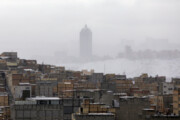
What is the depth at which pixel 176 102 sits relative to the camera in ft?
412

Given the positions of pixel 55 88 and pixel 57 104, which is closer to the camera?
pixel 57 104

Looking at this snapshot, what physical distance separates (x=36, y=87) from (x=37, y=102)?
53769 millimetres

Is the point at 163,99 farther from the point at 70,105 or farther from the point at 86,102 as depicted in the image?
the point at 86,102

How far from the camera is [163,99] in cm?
13938

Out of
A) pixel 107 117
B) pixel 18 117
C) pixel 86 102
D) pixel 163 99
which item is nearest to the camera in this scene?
pixel 107 117

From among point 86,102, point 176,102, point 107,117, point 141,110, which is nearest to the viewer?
point 107,117

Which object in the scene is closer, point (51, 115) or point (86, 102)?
point (86, 102)

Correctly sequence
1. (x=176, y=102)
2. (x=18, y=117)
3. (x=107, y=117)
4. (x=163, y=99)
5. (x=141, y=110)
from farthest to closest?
(x=163, y=99) < (x=176, y=102) < (x=141, y=110) < (x=18, y=117) < (x=107, y=117)

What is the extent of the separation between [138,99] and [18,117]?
54.5 feet

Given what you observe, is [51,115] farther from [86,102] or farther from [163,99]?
[163,99]

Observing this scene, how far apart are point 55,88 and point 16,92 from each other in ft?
36.1

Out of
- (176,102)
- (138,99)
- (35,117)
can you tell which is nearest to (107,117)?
(35,117)

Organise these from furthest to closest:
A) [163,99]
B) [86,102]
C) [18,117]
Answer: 1. [163,99]
2. [18,117]
3. [86,102]

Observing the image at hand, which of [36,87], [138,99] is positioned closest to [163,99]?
[36,87]
